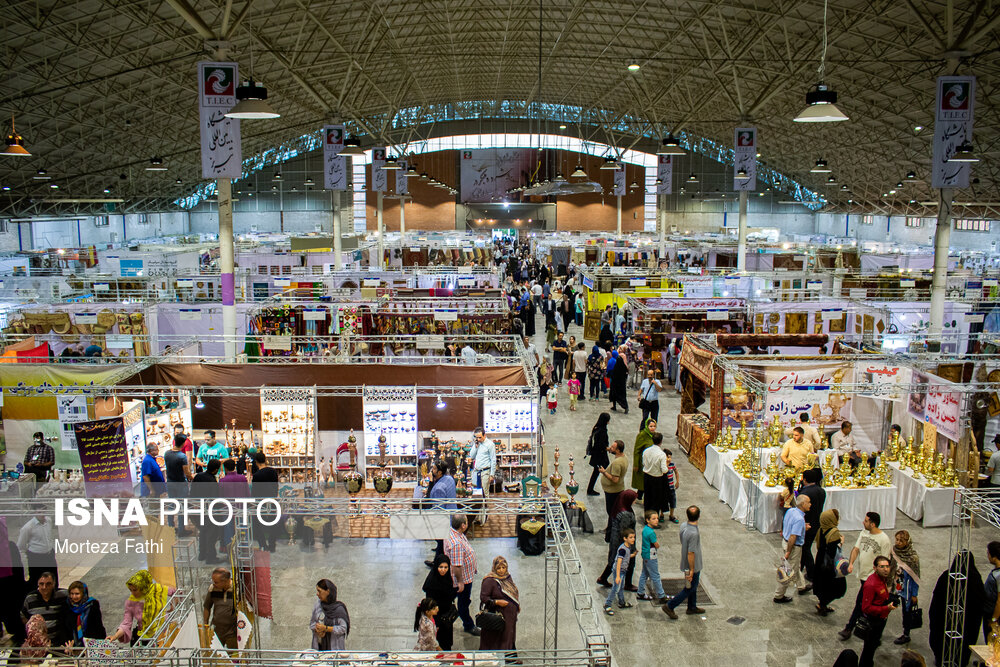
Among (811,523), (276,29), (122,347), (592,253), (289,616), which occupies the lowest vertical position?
(289,616)

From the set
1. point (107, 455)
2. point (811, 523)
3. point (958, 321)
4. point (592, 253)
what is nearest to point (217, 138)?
point (107, 455)

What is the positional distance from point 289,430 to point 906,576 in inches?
277

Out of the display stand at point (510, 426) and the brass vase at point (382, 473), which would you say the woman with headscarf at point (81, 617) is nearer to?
the brass vase at point (382, 473)

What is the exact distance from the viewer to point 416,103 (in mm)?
39188

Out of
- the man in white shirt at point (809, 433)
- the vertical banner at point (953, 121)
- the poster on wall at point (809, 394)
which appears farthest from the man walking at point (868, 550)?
the vertical banner at point (953, 121)

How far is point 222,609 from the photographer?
5355mm

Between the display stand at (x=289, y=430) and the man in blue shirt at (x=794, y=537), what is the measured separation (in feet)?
18.4

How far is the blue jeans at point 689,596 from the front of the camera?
671 centimetres

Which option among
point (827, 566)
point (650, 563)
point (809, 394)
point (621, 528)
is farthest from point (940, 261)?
point (621, 528)

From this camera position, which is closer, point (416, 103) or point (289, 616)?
point (289, 616)

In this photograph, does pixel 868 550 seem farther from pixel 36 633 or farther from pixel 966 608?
pixel 36 633

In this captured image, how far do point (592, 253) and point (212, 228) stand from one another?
1216 inches

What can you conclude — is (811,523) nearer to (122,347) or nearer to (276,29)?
(122,347)

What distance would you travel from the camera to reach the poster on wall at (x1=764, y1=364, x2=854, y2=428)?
9.53 metres
